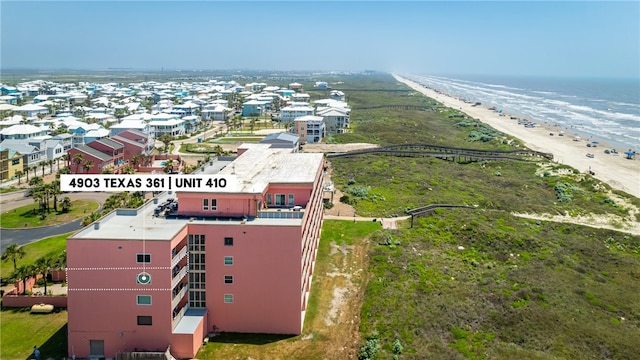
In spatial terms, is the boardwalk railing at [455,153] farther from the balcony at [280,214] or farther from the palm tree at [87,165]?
the balcony at [280,214]

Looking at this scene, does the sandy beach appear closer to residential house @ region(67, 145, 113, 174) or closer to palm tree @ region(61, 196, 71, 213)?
palm tree @ region(61, 196, 71, 213)

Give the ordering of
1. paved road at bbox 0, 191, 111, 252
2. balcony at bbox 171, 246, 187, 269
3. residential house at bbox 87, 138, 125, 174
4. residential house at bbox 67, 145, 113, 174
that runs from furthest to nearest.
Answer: residential house at bbox 87, 138, 125, 174 < residential house at bbox 67, 145, 113, 174 < paved road at bbox 0, 191, 111, 252 < balcony at bbox 171, 246, 187, 269

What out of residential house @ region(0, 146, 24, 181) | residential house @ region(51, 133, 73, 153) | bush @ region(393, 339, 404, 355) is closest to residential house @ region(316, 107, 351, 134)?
residential house @ region(51, 133, 73, 153)

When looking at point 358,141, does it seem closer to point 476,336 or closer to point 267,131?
point 267,131

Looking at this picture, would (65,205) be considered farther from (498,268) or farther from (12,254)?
(498,268)

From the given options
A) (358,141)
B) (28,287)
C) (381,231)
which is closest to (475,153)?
(358,141)
